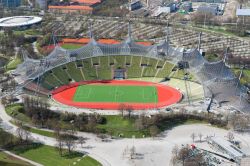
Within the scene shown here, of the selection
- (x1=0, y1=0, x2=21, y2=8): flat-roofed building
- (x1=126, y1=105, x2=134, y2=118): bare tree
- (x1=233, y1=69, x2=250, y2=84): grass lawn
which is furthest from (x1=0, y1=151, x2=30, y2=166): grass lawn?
(x1=0, y1=0, x2=21, y2=8): flat-roofed building

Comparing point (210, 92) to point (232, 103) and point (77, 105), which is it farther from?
point (77, 105)

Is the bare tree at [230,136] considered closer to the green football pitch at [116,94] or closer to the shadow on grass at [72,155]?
the green football pitch at [116,94]

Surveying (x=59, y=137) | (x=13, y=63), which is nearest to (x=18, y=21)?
(x=13, y=63)

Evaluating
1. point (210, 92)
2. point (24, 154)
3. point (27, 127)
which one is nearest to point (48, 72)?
point (27, 127)

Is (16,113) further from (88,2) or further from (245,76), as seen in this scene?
(88,2)

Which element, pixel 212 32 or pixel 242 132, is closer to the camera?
pixel 242 132

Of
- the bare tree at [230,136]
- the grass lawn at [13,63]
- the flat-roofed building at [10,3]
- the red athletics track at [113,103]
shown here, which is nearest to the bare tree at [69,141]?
the red athletics track at [113,103]

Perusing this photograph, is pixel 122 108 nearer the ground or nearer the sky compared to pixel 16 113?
nearer the sky
